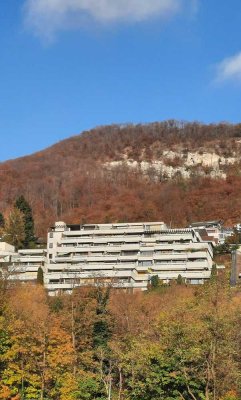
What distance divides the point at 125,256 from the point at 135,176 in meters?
41.1

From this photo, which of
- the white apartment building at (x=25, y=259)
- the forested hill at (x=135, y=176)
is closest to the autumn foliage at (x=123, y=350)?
the white apartment building at (x=25, y=259)

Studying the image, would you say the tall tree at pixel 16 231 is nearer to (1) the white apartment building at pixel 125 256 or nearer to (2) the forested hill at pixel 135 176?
(1) the white apartment building at pixel 125 256

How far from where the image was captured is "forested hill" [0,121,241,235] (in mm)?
68750

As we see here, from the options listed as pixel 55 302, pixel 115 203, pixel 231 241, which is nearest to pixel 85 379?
pixel 55 302

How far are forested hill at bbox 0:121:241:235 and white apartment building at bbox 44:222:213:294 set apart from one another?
11.7 m

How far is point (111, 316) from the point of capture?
28.9 meters

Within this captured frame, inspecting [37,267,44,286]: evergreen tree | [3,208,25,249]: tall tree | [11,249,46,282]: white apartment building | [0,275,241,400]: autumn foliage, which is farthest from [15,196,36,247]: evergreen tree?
[0,275,241,400]: autumn foliage

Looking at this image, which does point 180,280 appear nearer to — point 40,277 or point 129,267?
point 129,267

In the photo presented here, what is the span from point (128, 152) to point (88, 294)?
7470cm

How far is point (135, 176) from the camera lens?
A: 292ft

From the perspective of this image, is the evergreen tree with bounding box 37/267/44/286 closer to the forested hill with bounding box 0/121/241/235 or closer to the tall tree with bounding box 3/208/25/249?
the tall tree with bounding box 3/208/25/249

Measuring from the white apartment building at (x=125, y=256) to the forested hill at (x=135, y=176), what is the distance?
460 inches

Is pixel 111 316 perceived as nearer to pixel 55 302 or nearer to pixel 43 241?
pixel 55 302

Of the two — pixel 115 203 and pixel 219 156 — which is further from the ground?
pixel 219 156
